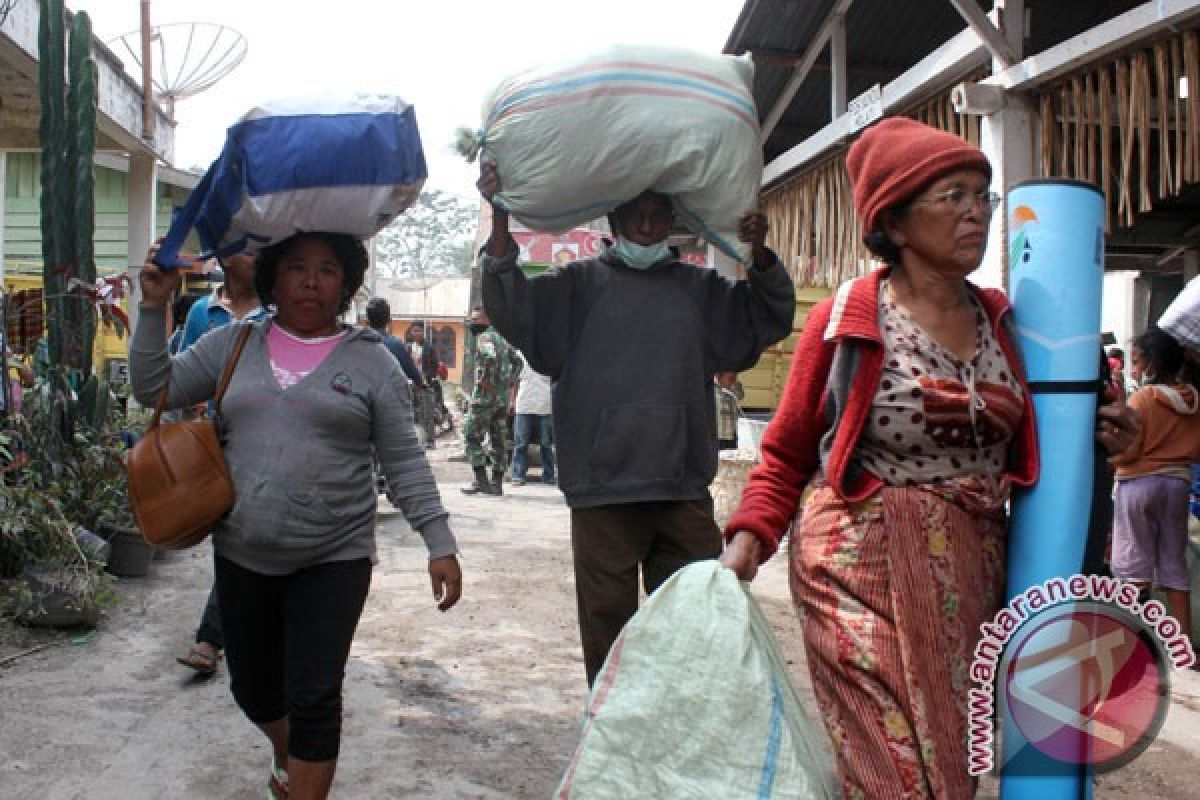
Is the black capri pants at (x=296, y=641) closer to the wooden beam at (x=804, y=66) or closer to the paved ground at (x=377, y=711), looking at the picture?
the paved ground at (x=377, y=711)

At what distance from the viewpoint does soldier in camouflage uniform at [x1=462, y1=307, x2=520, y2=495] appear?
11.3 meters

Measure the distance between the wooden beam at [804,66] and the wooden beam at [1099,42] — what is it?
211cm

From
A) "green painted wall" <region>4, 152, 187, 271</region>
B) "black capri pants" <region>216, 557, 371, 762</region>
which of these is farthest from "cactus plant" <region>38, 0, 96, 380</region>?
"green painted wall" <region>4, 152, 187, 271</region>

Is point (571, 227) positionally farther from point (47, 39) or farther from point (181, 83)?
point (181, 83)

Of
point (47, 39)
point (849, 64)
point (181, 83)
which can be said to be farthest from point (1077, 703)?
point (181, 83)

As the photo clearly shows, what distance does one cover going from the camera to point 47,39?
6.04m

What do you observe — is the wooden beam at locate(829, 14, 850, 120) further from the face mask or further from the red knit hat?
the red knit hat

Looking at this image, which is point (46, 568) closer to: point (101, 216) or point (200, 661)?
point (200, 661)

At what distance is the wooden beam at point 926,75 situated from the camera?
5812 millimetres

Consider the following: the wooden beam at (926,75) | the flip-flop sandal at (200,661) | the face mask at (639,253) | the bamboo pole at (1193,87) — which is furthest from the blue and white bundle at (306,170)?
the wooden beam at (926,75)

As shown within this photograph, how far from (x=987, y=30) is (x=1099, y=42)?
2.08ft

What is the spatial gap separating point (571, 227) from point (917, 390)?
1375mm

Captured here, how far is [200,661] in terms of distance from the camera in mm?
4492

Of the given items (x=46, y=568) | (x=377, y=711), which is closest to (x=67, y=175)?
(x=46, y=568)
